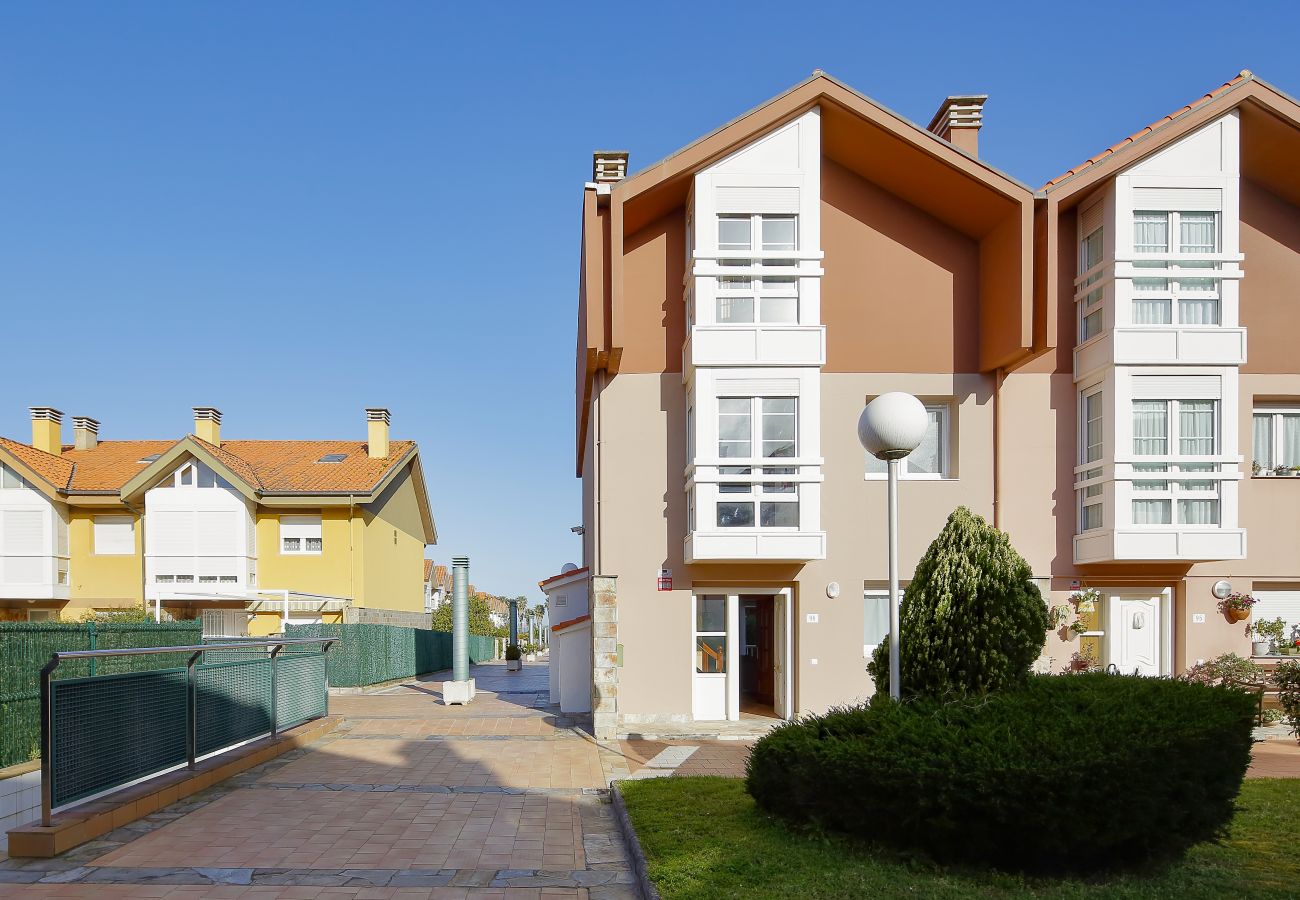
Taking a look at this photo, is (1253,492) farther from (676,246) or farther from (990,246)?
(676,246)

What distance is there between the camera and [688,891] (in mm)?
5602

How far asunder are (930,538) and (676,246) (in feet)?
20.3

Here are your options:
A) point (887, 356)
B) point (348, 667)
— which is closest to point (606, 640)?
point (887, 356)

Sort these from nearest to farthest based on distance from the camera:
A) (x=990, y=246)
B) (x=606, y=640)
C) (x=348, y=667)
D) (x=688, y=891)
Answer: (x=688, y=891) < (x=606, y=640) < (x=990, y=246) < (x=348, y=667)

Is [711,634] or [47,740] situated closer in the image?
[47,740]

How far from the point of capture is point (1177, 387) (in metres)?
13.7

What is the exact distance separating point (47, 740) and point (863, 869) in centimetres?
632

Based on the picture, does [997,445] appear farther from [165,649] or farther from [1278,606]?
[165,649]

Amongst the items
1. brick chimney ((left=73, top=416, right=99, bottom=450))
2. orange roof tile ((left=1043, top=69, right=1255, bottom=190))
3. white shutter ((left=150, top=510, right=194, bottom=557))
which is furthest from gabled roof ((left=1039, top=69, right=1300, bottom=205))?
brick chimney ((left=73, top=416, right=99, bottom=450))

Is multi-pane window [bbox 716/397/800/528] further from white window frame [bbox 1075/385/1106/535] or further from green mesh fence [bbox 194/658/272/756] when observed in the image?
green mesh fence [bbox 194/658/272/756]

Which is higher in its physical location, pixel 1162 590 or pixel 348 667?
pixel 1162 590

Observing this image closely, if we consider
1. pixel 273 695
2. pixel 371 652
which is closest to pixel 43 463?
pixel 371 652

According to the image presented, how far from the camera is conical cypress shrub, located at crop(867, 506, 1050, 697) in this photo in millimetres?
6539

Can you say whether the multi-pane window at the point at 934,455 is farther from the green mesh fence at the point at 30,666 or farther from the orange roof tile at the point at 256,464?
the orange roof tile at the point at 256,464
